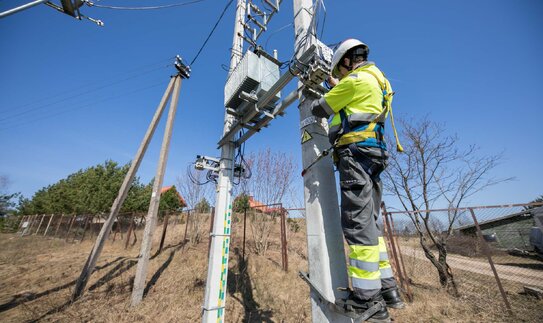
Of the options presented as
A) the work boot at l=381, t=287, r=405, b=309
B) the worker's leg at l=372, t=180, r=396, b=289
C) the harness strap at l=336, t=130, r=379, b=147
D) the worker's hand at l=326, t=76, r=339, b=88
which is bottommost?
the work boot at l=381, t=287, r=405, b=309

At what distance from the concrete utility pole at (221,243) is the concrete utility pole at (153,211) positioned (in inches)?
110

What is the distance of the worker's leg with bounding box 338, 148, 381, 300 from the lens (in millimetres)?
1400

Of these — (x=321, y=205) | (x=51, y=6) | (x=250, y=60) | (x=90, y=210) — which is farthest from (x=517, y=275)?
(x=90, y=210)

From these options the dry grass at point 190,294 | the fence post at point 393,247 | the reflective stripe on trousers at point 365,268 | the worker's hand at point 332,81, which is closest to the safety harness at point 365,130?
the worker's hand at point 332,81

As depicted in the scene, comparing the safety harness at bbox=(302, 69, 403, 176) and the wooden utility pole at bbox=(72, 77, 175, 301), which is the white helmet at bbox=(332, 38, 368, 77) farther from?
the wooden utility pole at bbox=(72, 77, 175, 301)

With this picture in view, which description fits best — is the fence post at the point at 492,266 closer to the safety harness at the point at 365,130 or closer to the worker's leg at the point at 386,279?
the worker's leg at the point at 386,279

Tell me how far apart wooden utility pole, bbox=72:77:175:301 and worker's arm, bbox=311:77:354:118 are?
6.78m

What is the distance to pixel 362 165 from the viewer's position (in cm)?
164

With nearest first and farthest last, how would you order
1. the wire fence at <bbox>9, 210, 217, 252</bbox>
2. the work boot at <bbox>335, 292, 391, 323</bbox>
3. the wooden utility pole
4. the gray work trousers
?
the work boot at <bbox>335, 292, 391, 323</bbox>
the gray work trousers
the wooden utility pole
the wire fence at <bbox>9, 210, 217, 252</bbox>

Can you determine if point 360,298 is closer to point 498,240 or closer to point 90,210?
point 498,240

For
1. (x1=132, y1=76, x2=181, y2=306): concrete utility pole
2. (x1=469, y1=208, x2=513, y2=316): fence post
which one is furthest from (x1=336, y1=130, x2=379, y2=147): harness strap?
(x1=132, y1=76, x2=181, y2=306): concrete utility pole

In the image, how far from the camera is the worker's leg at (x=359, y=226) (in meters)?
1.40

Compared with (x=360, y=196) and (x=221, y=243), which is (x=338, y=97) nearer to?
(x=360, y=196)

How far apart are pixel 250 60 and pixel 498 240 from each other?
19.0 metres
